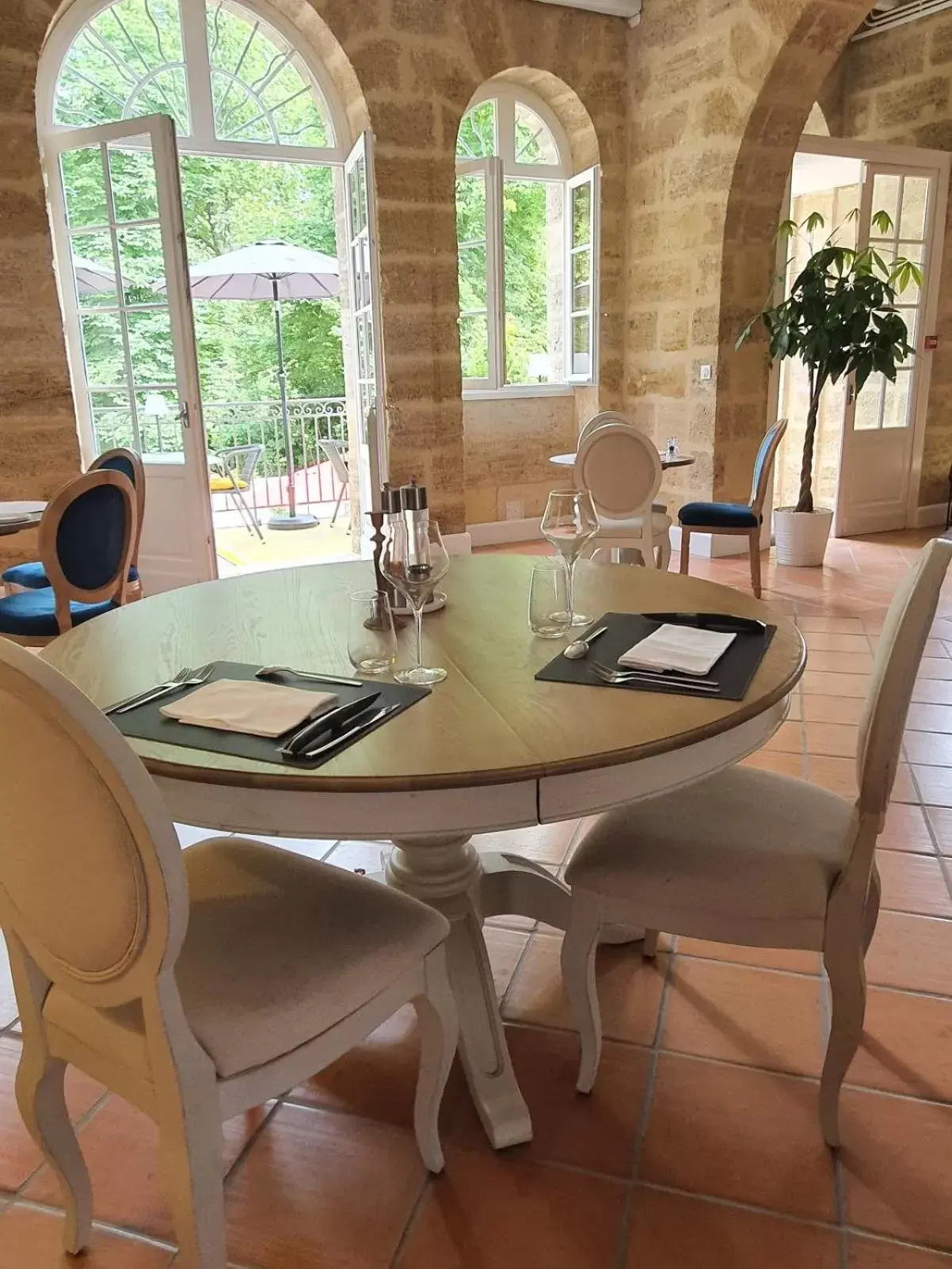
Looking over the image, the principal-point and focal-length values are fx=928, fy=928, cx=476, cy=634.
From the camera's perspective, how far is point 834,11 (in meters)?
4.79

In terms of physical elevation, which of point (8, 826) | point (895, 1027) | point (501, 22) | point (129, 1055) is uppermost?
point (501, 22)

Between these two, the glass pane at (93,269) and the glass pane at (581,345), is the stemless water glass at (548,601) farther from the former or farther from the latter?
the glass pane at (581,345)

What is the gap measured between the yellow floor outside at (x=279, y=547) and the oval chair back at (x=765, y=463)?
2738mm

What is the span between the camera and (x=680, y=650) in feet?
4.69

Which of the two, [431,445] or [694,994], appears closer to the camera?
[694,994]

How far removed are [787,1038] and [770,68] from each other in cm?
505

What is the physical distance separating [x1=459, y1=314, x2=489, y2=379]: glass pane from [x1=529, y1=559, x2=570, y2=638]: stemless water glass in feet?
16.6

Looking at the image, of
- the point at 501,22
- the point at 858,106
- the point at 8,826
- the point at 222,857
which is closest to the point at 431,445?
the point at 501,22

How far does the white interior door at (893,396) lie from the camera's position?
5.95 meters

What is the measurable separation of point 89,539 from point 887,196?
546 centimetres

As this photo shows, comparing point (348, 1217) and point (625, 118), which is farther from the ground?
point (625, 118)

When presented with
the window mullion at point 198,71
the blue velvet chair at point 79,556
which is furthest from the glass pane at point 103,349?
the blue velvet chair at point 79,556

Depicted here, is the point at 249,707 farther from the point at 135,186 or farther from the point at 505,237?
the point at 505,237

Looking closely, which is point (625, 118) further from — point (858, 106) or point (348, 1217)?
point (348, 1217)
